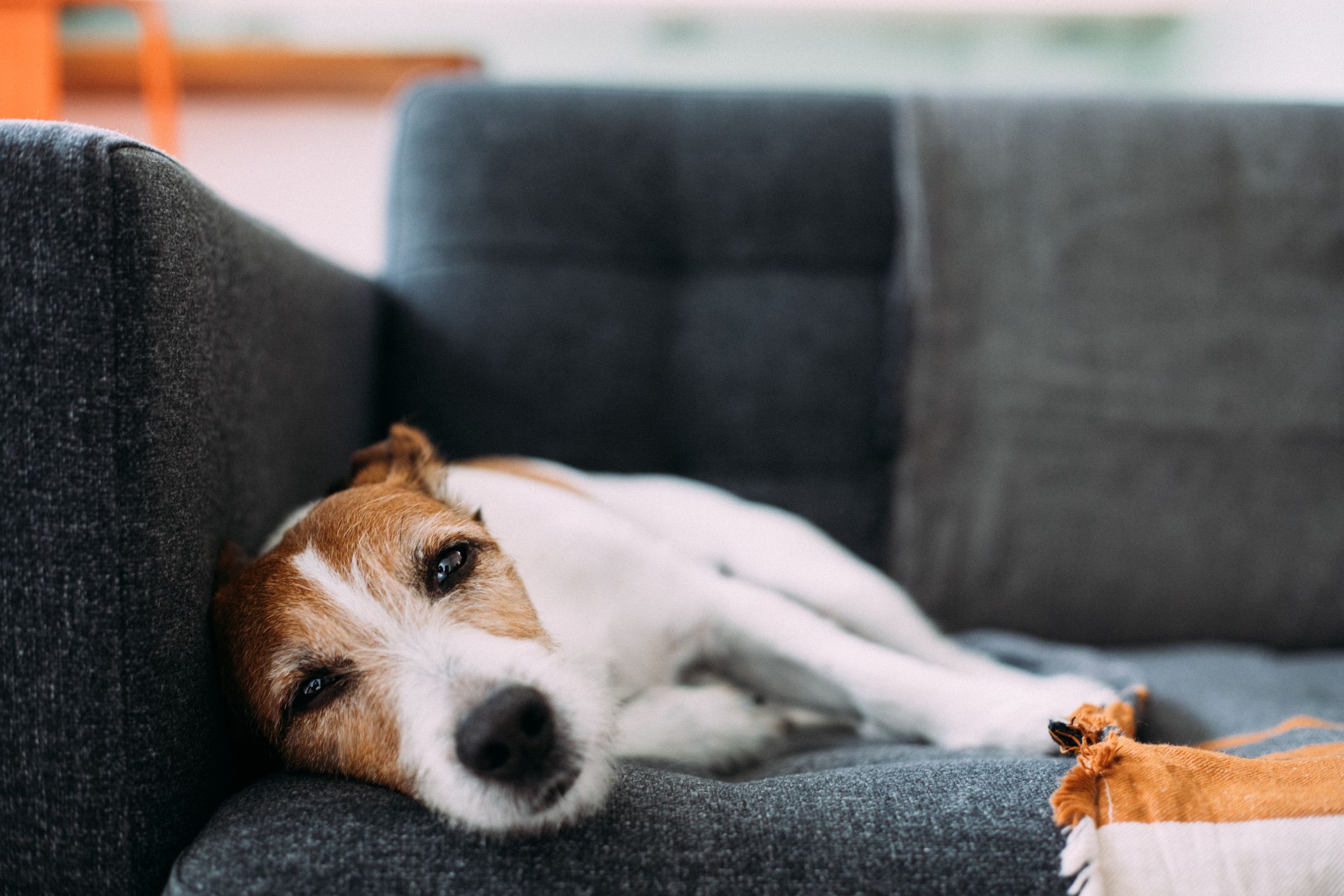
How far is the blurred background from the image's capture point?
2.86 metres

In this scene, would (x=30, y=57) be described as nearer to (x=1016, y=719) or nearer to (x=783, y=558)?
(x=783, y=558)

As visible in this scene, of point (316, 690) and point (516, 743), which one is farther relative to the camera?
point (316, 690)

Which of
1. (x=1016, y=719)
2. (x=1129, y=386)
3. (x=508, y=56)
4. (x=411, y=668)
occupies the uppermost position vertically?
(x=508, y=56)

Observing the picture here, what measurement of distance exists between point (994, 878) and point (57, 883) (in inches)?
34.3

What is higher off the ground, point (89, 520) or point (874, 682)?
point (89, 520)

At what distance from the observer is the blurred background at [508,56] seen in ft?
9.39

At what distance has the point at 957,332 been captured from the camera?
175 cm

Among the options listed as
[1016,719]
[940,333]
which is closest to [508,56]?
[940,333]

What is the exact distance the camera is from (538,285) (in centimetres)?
178

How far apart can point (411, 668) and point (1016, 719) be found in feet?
2.52

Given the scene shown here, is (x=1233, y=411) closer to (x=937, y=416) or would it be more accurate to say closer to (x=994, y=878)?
(x=937, y=416)

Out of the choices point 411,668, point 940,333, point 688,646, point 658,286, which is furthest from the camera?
point 658,286

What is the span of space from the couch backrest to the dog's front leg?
1.77 ft

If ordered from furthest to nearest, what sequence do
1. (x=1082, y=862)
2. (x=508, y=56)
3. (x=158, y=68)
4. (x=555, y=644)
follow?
(x=508, y=56) → (x=158, y=68) → (x=555, y=644) → (x=1082, y=862)
